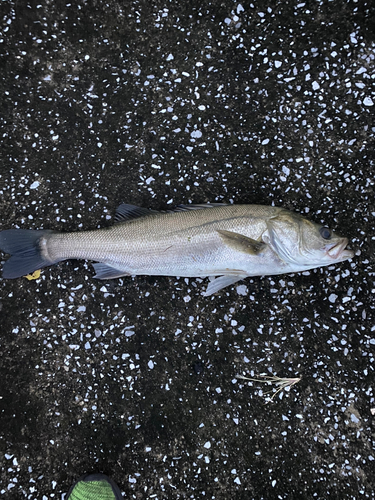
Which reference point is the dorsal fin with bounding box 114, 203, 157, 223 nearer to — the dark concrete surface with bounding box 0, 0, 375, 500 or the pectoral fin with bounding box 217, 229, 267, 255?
the dark concrete surface with bounding box 0, 0, 375, 500

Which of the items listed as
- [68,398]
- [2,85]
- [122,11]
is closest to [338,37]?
[122,11]

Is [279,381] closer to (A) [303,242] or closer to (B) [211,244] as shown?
(A) [303,242]

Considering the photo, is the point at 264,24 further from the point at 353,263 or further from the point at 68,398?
the point at 68,398

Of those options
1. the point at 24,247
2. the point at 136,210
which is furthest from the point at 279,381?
the point at 24,247

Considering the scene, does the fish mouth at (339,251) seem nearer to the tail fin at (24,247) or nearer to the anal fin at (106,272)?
the anal fin at (106,272)

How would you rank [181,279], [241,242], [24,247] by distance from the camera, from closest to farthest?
[241,242]
[24,247]
[181,279]

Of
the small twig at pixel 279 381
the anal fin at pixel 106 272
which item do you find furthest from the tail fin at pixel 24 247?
the small twig at pixel 279 381

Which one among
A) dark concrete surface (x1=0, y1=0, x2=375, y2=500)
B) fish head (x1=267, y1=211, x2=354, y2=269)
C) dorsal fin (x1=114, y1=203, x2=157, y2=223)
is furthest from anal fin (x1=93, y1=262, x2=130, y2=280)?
fish head (x1=267, y1=211, x2=354, y2=269)
